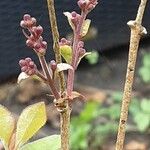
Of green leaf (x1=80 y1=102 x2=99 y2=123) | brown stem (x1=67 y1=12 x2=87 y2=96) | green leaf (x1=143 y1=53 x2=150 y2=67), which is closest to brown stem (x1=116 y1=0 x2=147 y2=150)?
brown stem (x1=67 y1=12 x2=87 y2=96)

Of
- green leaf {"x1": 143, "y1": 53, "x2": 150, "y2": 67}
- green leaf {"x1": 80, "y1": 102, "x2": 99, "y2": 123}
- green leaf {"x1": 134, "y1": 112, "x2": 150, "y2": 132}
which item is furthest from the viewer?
green leaf {"x1": 143, "y1": 53, "x2": 150, "y2": 67}

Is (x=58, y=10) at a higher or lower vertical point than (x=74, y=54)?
lower

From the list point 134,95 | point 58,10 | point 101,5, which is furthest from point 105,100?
point 58,10

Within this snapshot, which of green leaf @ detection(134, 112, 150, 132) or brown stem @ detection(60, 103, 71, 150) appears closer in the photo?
brown stem @ detection(60, 103, 71, 150)

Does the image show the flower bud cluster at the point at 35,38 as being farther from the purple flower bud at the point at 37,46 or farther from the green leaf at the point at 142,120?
the green leaf at the point at 142,120

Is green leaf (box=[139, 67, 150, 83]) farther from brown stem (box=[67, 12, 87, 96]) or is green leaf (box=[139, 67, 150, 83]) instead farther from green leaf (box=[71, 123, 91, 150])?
brown stem (box=[67, 12, 87, 96])

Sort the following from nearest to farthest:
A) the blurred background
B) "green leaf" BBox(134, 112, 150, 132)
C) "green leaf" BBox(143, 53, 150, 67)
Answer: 1. the blurred background
2. "green leaf" BBox(134, 112, 150, 132)
3. "green leaf" BBox(143, 53, 150, 67)

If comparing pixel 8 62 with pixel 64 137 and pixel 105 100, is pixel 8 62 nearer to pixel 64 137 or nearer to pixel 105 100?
pixel 64 137

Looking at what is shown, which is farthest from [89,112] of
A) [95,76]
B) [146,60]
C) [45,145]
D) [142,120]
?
[45,145]
